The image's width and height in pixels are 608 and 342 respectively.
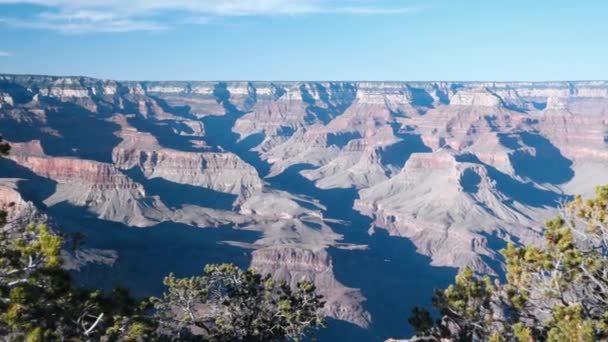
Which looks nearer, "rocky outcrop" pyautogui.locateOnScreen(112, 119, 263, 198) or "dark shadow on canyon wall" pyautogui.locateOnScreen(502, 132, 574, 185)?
"rocky outcrop" pyautogui.locateOnScreen(112, 119, 263, 198)

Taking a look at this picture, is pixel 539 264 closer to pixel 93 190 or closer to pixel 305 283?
pixel 305 283

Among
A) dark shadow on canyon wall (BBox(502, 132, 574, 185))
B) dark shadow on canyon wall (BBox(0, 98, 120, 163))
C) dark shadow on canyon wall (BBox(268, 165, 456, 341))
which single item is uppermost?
dark shadow on canyon wall (BBox(0, 98, 120, 163))

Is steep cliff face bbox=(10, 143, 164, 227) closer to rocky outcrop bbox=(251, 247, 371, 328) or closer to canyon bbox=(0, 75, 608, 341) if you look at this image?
canyon bbox=(0, 75, 608, 341)

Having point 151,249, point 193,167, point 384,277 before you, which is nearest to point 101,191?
point 151,249

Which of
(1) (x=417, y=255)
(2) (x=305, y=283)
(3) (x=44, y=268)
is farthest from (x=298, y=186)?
(3) (x=44, y=268)

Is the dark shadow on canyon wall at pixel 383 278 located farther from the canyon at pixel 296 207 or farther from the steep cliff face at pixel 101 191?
the steep cliff face at pixel 101 191

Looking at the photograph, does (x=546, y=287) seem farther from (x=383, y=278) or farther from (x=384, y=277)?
(x=384, y=277)

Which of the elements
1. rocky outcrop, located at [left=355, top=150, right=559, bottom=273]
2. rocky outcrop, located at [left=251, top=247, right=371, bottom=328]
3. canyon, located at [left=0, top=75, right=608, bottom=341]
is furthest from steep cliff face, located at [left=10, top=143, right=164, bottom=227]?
rocky outcrop, located at [left=355, top=150, right=559, bottom=273]
